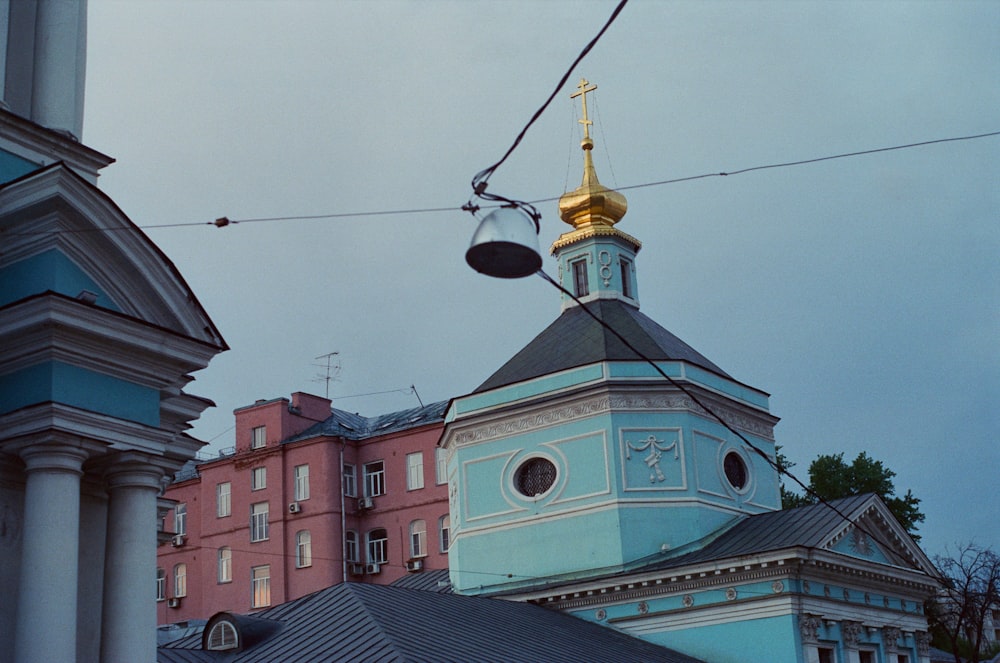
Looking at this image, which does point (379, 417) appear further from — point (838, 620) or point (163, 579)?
point (838, 620)

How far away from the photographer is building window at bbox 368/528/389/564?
4012 centimetres

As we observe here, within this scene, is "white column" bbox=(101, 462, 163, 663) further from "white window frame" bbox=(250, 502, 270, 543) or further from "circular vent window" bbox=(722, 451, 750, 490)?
"white window frame" bbox=(250, 502, 270, 543)

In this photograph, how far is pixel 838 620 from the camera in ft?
72.9

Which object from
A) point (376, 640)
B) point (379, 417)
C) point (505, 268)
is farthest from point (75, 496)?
point (379, 417)

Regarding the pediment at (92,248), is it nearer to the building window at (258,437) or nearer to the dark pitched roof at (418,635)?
the dark pitched roof at (418,635)

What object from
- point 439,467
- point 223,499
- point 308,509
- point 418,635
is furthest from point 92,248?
point 223,499

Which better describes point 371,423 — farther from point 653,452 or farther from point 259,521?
point 653,452

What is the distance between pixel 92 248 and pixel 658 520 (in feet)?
47.2

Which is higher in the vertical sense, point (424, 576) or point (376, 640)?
point (424, 576)

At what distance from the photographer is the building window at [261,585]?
131 feet

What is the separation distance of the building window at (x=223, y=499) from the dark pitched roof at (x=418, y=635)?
68.8 ft

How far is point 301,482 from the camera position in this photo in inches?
1583

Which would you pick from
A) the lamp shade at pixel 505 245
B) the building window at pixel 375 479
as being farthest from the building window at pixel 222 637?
the building window at pixel 375 479

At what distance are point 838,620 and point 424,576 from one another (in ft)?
31.0
